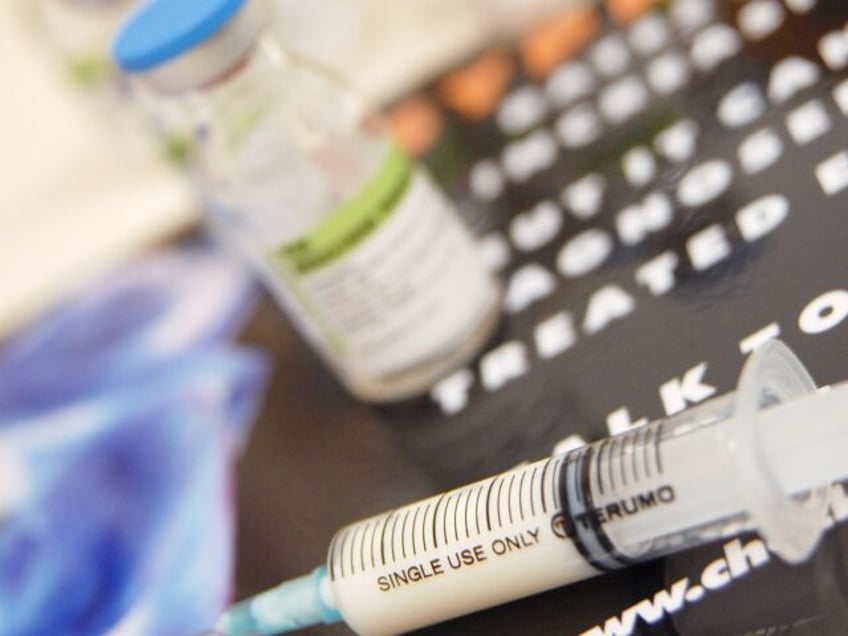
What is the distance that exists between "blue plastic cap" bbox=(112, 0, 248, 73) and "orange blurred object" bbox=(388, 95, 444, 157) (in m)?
0.21

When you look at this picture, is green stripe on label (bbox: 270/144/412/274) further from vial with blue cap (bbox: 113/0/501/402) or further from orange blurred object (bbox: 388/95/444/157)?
orange blurred object (bbox: 388/95/444/157)

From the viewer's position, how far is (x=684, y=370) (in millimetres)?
387

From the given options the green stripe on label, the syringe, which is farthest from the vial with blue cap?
the syringe

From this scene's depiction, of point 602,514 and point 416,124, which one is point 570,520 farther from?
point 416,124

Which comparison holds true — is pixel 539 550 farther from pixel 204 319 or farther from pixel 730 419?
pixel 204 319

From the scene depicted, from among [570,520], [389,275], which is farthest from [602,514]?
[389,275]

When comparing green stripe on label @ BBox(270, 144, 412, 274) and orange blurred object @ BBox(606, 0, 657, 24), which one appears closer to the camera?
green stripe on label @ BBox(270, 144, 412, 274)

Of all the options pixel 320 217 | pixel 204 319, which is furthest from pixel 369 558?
pixel 204 319

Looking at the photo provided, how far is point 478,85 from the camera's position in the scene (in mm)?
608

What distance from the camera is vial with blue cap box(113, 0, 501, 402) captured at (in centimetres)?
43

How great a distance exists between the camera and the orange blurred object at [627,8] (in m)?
0.56

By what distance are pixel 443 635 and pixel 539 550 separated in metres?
0.05

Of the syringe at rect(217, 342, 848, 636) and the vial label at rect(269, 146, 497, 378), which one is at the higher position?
the vial label at rect(269, 146, 497, 378)

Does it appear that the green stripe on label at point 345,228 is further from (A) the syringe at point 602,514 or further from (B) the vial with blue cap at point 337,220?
(A) the syringe at point 602,514
